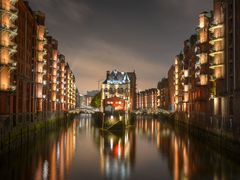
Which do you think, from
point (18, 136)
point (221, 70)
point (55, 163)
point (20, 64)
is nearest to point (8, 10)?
point (20, 64)

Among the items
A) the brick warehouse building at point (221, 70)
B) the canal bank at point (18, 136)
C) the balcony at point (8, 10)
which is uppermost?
the balcony at point (8, 10)

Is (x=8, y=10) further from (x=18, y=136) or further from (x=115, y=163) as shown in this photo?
(x=115, y=163)

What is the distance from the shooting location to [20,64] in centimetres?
6531

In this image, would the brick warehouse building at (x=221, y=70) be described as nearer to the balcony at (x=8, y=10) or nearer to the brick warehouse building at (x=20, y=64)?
the brick warehouse building at (x=20, y=64)

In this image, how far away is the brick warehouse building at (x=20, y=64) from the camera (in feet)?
165

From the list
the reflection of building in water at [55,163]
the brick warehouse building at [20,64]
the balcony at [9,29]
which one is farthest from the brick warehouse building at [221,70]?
the balcony at [9,29]

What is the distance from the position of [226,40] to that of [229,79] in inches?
266

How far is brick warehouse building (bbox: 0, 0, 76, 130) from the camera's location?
5028 centimetres

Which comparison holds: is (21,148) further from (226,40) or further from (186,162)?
(226,40)

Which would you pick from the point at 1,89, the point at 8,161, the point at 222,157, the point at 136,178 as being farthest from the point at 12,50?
the point at 222,157

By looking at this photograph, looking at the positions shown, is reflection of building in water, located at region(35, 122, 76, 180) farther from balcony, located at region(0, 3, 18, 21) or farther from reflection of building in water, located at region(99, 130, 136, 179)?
balcony, located at region(0, 3, 18, 21)

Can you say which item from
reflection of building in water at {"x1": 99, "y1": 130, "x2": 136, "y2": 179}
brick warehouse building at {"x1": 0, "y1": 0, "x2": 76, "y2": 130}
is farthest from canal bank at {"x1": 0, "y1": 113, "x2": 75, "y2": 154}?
reflection of building in water at {"x1": 99, "y1": 130, "x2": 136, "y2": 179}

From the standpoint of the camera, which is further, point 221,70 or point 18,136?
point 221,70

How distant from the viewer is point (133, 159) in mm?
47062
